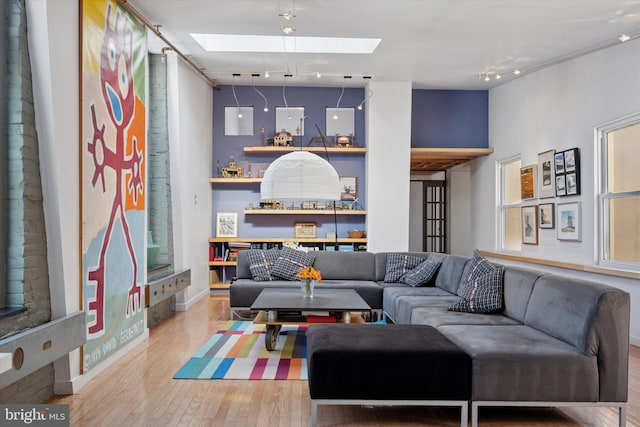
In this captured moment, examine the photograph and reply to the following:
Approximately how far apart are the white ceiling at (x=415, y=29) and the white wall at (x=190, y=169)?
43 cm

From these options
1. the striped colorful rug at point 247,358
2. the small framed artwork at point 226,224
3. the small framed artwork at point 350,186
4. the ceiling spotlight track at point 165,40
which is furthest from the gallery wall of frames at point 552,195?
the ceiling spotlight track at point 165,40

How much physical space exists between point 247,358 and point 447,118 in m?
5.62

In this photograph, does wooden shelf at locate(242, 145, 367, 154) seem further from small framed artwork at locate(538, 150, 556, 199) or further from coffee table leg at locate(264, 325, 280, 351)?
coffee table leg at locate(264, 325, 280, 351)

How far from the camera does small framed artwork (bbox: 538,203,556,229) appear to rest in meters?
6.51

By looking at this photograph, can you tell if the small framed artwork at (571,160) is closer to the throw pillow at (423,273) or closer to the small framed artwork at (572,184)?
the small framed artwork at (572,184)

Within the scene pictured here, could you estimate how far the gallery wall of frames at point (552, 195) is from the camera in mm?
6008

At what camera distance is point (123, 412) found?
314 cm

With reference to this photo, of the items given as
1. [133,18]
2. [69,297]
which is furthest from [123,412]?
[133,18]

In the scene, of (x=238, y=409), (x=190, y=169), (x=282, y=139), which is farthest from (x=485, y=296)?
(x=282, y=139)

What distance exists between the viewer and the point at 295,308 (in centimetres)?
436

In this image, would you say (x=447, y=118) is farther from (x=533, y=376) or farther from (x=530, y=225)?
(x=533, y=376)

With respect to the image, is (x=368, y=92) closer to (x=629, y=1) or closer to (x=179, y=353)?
(x=629, y=1)

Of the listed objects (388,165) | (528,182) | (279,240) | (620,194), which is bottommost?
(279,240)

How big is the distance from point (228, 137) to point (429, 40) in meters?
3.75
